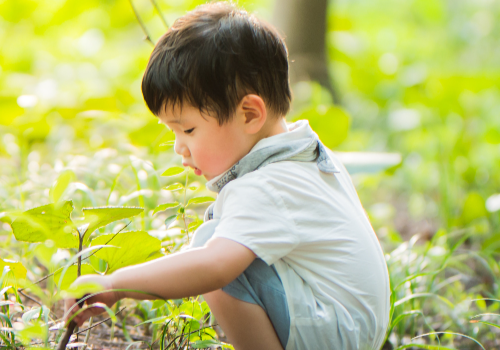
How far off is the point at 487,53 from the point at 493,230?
4420 millimetres

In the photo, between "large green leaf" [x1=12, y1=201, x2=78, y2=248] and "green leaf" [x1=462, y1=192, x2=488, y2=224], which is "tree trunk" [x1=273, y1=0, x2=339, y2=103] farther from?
"large green leaf" [x1=12, y1=201, x2=78, y2=248]

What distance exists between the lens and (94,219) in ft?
2.54

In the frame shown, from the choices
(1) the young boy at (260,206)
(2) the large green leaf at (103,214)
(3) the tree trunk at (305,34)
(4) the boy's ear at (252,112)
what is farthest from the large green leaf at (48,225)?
(3) the tree trunk at (305,34)

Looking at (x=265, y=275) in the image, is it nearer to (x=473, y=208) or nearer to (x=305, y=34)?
(x=473, y=208)

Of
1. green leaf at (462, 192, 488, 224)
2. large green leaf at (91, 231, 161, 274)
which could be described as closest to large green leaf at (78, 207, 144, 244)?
large green leaf at (91, 231, 161, 274)

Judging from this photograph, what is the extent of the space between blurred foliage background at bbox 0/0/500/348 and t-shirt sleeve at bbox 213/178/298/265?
36 centimetres

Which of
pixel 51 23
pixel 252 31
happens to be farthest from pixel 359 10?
pixel 252 31

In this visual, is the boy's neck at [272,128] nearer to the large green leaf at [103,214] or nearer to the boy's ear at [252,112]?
the boy's ear at [252,112]

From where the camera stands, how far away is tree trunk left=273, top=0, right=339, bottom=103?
9.32 ft

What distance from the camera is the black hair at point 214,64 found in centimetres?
92

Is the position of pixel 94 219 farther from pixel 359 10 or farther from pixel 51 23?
pixel 359 10

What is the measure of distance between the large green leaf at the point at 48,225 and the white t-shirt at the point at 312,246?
254 mm

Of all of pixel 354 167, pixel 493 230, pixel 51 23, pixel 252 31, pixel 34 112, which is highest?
pixel 51 23

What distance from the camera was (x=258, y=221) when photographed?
811 mm
